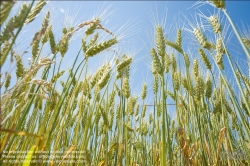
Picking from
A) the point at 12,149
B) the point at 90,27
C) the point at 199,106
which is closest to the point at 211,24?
the point at 199,106

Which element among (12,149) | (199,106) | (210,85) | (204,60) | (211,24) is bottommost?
(12,149)

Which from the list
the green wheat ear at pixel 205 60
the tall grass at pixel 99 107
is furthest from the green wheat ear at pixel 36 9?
the green wheat ear at pixel 205 60

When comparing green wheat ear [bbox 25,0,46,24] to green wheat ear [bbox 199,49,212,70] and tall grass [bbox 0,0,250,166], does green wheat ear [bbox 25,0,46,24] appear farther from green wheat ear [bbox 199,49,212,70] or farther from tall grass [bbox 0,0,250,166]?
green wheat ear [bbox 199,49,212,70]

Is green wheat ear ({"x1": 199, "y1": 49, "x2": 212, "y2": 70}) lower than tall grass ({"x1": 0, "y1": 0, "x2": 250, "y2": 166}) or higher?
higher

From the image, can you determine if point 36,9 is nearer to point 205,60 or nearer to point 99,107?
point 99,107

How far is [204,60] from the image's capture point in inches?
99.7

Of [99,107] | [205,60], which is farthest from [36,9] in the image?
[205,60]

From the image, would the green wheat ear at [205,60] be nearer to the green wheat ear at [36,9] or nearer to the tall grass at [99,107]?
the tall grass at [99,107]

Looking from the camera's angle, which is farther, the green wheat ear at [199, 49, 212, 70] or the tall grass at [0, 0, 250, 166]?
the green wheat ear at [199, 49, 212, 70]

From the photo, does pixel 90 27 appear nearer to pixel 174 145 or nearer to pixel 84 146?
pixel 84 146

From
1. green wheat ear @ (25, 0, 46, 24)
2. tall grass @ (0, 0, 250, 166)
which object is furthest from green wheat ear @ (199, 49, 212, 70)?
green wheat ear @ (25, 0, 46, 24)

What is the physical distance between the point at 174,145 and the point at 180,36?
1499mm

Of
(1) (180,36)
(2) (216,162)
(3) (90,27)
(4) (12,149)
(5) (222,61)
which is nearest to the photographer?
(4) (12,149)

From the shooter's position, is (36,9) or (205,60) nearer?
(36,9)
